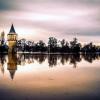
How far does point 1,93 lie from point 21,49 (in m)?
134

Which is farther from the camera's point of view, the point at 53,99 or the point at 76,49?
the point at 76,49

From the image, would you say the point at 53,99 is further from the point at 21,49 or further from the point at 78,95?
the point at 21,49

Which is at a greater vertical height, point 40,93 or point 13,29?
point 13,29

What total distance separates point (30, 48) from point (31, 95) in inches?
5176

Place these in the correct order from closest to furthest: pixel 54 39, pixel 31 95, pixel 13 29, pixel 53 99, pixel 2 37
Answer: pixel 53 99
pixel 31 95
pixel 2 37
pixel 54 39
pixel 13 29

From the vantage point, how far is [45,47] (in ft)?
471

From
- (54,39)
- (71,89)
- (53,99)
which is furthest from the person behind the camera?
(54,39)

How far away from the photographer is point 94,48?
14488cm

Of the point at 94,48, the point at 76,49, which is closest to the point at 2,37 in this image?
the point at 76,49

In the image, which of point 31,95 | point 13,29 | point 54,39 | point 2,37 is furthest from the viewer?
point 13,29

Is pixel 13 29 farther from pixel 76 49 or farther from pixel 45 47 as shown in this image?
pixel 76 49

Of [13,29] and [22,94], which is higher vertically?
[13,29]

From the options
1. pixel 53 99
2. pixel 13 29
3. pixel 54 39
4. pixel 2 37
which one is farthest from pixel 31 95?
pixel 13 29

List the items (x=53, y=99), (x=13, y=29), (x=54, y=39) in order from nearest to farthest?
(x=53, y=99) < (x=54, y=39) < (x=13, y=29)
